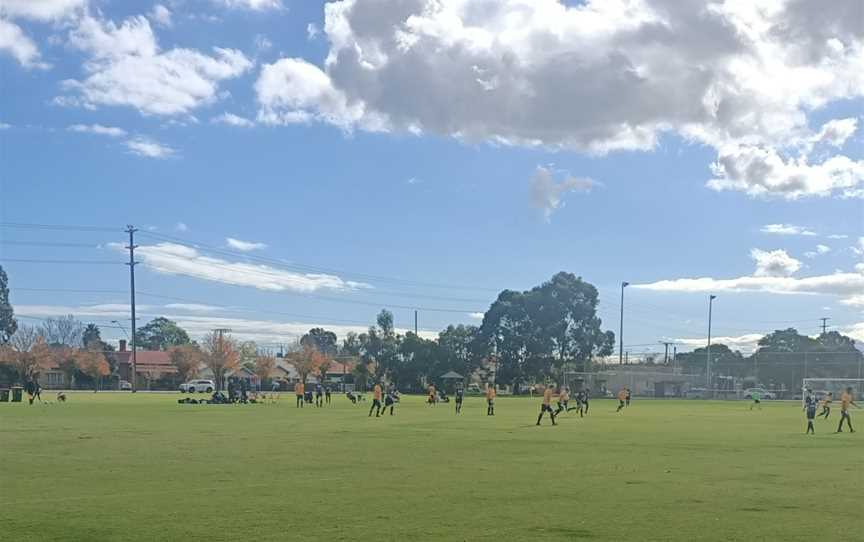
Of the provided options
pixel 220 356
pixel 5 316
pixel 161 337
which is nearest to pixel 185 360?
pixel 220 356

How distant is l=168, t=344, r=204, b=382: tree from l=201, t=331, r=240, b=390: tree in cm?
184

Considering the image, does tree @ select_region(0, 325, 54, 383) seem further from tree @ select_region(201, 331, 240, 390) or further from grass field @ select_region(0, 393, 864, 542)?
grass field @ select_region(0, 393, 864, 542)

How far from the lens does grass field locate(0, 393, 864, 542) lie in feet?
38.7

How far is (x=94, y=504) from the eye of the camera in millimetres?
13469

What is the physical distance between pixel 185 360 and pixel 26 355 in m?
21.6

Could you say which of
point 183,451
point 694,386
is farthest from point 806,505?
point 694,386

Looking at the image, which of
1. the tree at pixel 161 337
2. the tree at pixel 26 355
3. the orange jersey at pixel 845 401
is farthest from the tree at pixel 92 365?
the orange jersey at pixel 845 401

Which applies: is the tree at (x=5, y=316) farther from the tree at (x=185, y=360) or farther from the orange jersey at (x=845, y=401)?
the orange jersey at (x=845, y=401)

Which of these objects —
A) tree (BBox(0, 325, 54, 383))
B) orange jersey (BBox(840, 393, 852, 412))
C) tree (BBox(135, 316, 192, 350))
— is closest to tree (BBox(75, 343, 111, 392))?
tree (BBox(0, 325, 54, 383))

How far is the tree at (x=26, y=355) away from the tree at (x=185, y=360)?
15490mm

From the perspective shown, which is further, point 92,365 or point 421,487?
point 92,365

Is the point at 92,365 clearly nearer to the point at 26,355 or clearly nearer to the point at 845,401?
the point at 26,355

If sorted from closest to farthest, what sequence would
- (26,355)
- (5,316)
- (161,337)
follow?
(26,355)
(5,316)
(161,337)

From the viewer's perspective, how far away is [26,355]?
108250 millimetres
